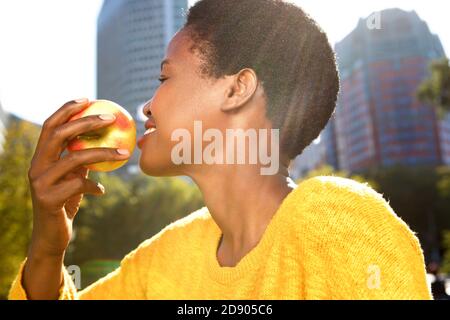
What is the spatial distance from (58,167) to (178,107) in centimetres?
54

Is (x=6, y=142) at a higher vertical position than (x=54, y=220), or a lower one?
higher

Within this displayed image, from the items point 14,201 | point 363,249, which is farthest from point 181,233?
point 14,201

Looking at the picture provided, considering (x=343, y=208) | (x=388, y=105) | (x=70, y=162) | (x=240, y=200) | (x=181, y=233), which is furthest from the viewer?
(x=388, y=105)

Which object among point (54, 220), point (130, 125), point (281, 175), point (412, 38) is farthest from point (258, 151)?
point (412, 38)

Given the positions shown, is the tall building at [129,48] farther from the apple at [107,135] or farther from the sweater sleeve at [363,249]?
the sweater sleeve at [363,249]

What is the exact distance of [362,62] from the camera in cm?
12225

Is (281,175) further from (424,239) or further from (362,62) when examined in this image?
(362,62)

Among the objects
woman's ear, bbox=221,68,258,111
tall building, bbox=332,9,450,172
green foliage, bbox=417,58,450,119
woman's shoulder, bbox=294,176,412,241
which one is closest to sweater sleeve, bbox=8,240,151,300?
woman's ear, bbox=221,68,258,111

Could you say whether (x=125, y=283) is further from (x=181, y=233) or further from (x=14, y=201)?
(x=14, y=201)

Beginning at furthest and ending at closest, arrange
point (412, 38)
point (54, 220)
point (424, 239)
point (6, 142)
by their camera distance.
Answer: point (412, 38)
point (424, 239)
point (6, 142)
point (54, 220)

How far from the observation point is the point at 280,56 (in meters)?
2.25

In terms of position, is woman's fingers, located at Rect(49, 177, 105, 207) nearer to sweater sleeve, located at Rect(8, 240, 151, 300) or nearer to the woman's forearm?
the woman's forearm

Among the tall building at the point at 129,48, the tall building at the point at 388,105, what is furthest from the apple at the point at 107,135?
the tall building at the point at 388,105

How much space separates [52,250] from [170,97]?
810mm
